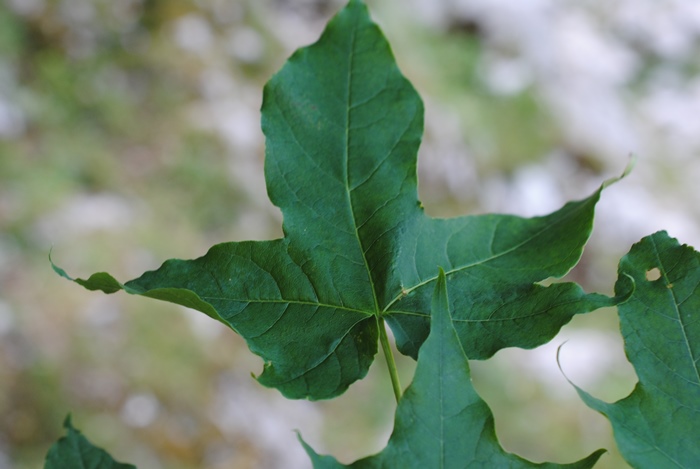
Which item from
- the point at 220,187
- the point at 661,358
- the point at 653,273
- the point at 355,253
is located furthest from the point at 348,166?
the point at 220,187

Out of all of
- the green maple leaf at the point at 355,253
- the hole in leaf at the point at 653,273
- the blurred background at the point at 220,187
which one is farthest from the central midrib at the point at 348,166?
the blurred background at the point at 220,187

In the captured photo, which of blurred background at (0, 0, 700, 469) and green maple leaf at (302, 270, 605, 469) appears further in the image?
blurred background at (0, 0, 700, 469)

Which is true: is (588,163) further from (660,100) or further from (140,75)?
(140,75)

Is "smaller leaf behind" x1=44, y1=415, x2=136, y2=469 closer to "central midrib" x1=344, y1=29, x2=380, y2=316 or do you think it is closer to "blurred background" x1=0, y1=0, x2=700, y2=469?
"central midrib" x1=344, y1=29, x2=380, y2=316

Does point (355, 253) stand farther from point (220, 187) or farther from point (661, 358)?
point (220, 187)

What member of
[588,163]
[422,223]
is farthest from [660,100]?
[422,223]

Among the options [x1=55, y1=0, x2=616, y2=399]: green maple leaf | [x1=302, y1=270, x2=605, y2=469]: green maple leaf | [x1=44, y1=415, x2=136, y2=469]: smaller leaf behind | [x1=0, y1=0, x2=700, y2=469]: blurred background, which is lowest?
[x1=302, y1=270, x2=605, y2=469]: green maple leaf

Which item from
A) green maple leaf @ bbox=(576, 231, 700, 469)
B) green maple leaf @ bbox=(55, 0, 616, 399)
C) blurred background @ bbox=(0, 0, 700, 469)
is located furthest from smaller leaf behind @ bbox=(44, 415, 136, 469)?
blurred background @ bbox=(0, 0, 700, 469)
